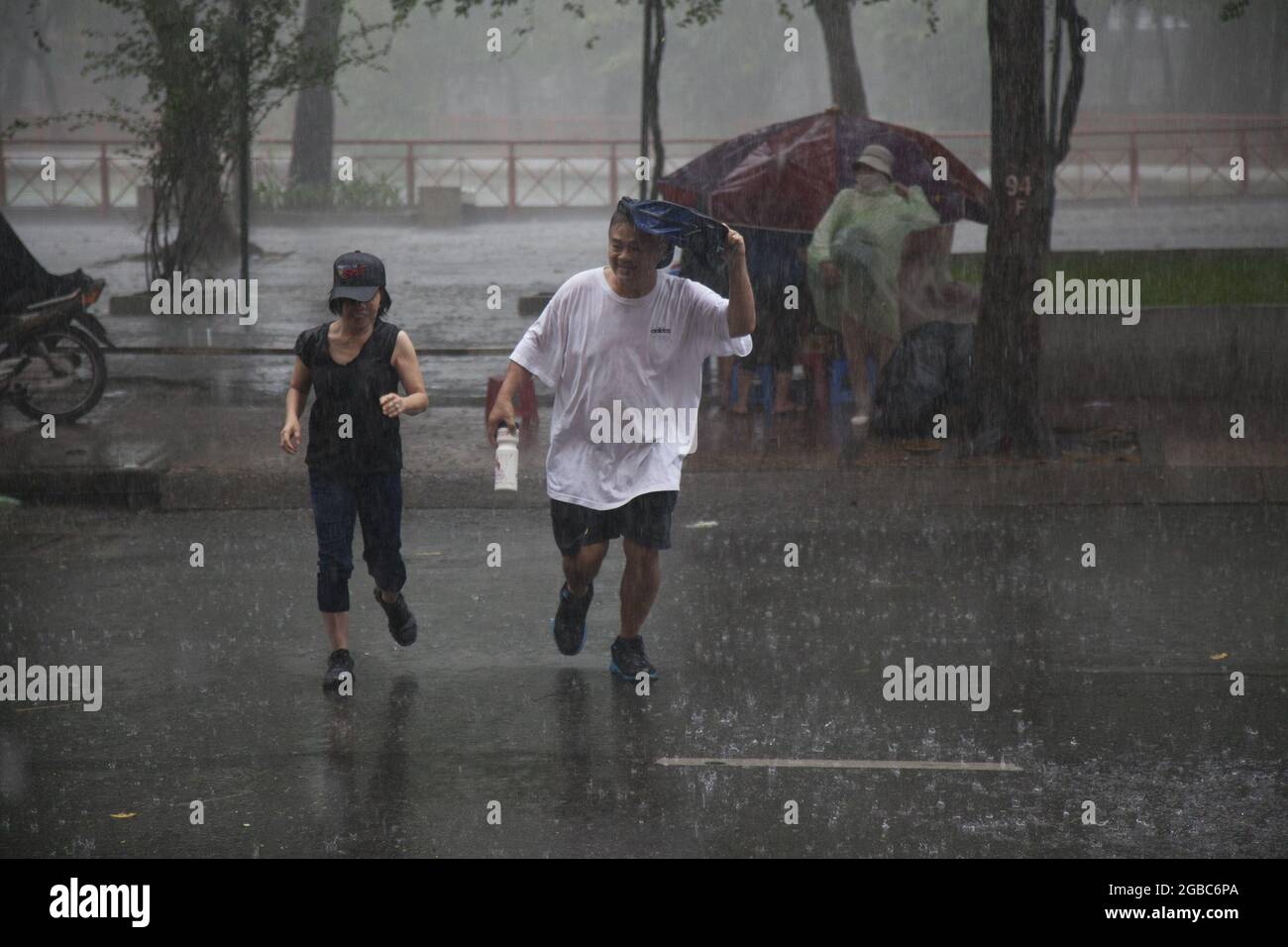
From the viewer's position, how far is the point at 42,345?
12211mm

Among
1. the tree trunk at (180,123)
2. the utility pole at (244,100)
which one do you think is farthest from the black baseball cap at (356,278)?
the tree trunk at (180,123)

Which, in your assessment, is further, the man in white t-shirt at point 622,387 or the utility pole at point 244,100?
the utility pole at point 244,100

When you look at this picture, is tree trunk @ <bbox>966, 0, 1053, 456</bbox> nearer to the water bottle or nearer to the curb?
the curb

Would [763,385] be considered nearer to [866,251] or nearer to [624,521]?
[866,251]

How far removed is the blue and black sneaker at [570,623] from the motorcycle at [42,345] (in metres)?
6.19

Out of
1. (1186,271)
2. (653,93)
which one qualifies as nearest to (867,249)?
(653,93)

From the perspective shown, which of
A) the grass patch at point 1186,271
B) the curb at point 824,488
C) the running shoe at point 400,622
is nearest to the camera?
the running shoe at point 400,622

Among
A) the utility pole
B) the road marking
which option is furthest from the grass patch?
the road marking

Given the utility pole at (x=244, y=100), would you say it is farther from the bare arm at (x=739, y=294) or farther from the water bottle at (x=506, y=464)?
the bare arm at (x=739, y=294)

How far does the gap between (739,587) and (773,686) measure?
1.64 meters

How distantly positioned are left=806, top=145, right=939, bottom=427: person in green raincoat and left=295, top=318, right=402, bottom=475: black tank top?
505cm

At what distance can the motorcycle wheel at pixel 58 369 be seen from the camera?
1209cm

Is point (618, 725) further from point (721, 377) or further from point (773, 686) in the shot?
point (721, 377)

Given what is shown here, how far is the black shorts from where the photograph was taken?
6676mm
